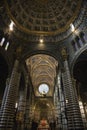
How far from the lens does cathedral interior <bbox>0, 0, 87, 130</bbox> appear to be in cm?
1385

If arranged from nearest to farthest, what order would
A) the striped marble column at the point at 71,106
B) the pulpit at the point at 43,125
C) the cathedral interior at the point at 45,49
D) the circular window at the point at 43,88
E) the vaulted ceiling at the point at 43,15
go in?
the striped marble column at the point at 71,106
the cathedral interior at the point at 45,49
the vaulted ceiling at the point at 43,15
the pulpit at the point at 43,125
the circular window at the point at 43,88

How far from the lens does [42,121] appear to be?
33.1 m

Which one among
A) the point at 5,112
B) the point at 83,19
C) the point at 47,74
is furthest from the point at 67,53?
the point at 47,74

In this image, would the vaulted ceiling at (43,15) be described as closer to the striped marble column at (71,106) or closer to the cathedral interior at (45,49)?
the cathedral interior at (45,49)

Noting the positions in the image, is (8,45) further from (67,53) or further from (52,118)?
(52,118)

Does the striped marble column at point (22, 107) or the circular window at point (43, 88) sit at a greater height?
the circular window at point (43, 88)

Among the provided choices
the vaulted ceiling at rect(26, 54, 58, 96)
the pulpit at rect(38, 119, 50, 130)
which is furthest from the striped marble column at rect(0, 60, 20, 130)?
the pulpit at rect(38, 119, 50, 130)

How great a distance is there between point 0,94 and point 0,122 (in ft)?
Result: 20.1

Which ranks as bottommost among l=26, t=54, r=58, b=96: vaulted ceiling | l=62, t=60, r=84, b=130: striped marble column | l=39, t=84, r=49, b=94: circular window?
l=62, t=60, r=84, b=130: striped marble column

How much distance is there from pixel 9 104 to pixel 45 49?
11174mm

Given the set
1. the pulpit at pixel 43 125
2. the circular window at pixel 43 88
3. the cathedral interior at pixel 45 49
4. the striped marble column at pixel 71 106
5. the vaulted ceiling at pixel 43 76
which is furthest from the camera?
the circular window at pixel 43 88

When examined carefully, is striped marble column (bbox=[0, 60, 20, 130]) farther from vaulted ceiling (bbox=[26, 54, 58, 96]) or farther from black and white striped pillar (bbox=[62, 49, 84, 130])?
vaulted ceiling (bbox=[26, 54, 58, 96])

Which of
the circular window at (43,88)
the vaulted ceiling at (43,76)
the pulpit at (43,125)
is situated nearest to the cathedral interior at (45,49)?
the pulpit at (43,125)

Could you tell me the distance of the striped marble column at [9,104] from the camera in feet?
39.2
